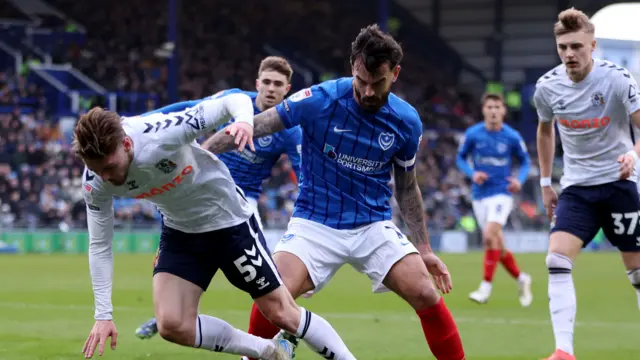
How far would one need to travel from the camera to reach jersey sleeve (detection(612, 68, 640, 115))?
23.9 feet

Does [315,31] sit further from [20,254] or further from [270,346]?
[270,346]

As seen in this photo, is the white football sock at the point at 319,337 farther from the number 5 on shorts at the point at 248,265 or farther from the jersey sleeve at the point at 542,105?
the jersey sleeve at the point at 542,105

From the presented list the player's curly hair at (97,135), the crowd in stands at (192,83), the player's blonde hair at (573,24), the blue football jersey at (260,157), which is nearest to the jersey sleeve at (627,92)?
the player's blonde hair at (573,24)

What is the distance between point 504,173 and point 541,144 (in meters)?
6.51

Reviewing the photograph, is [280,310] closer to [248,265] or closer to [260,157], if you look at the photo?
[248,265]

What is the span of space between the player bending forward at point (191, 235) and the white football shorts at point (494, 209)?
26.0ft

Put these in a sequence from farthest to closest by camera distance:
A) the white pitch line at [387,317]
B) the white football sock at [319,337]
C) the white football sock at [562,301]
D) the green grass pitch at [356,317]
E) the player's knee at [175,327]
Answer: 1. the white pitch line at [387,317]
2. the green grass pitch at [356,317]
3. the white football sock at [562,301]
4. the white football sock at [319,337]
5. the player's knee at [175,327]

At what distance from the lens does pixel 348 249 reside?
6.38m

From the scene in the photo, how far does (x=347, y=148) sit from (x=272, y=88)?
2.29 m

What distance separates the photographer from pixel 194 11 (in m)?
38.3

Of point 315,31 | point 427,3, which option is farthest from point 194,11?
point 427,3

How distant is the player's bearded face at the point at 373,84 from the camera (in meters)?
5.91

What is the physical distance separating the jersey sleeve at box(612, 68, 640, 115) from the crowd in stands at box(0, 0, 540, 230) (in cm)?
1928

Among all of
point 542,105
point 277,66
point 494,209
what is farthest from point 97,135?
point 494,209
